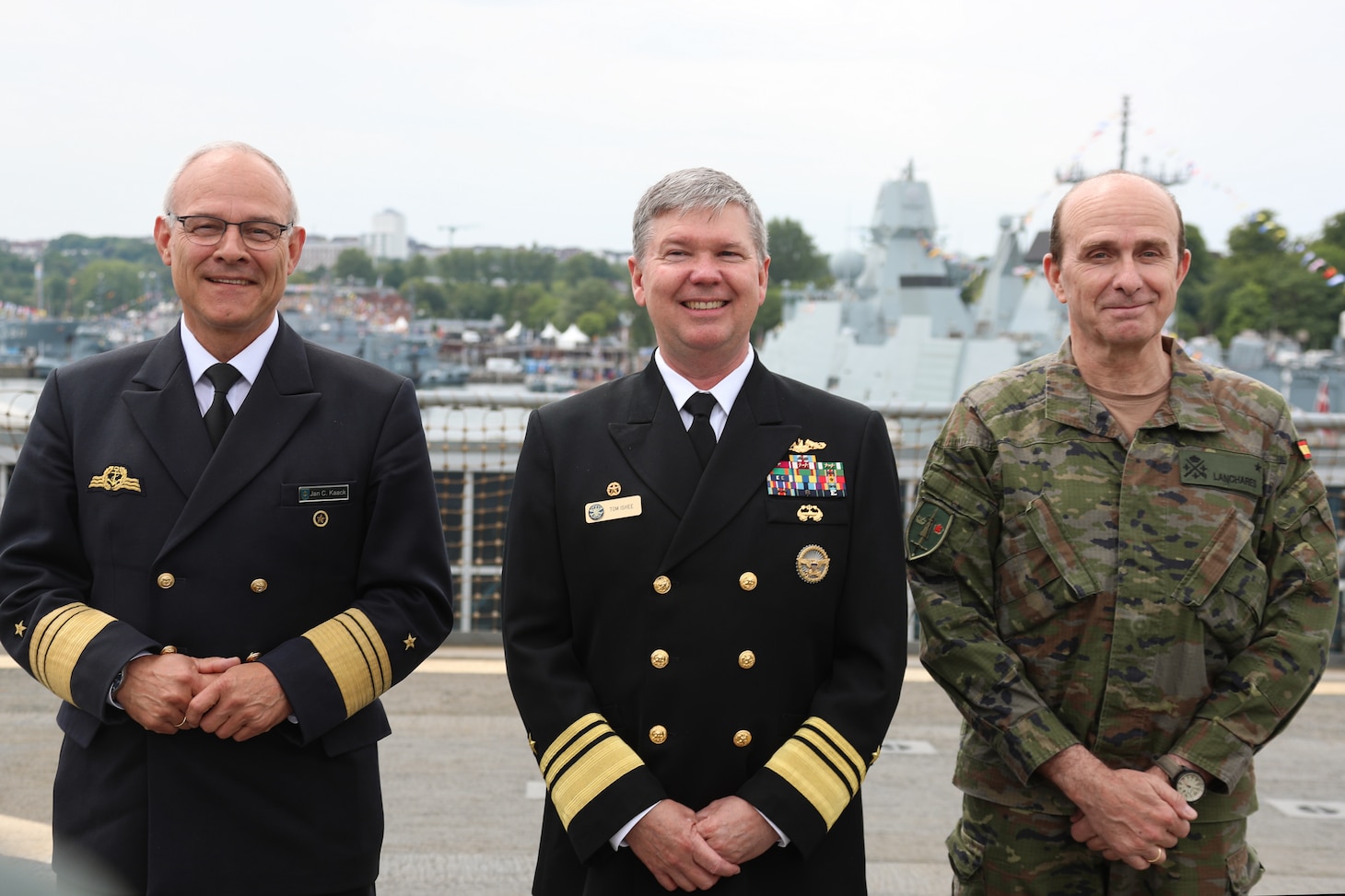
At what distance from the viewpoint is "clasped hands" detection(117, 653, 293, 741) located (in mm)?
2299

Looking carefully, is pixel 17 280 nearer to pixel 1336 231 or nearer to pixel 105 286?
pixel 105 286

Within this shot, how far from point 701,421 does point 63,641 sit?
131 centimetres

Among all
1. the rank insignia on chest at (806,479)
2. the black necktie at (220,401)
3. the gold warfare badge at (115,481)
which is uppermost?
the black necktie at (220,401)

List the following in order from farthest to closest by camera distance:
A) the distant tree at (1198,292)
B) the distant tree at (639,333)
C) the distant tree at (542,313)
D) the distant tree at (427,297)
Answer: the distant tree at (427,297)
the distant tree at (542,313)
the distant tree at (639,333)
the distant tree at (1198,292)

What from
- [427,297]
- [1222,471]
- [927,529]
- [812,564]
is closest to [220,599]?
[812,564]

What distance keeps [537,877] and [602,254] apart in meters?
159

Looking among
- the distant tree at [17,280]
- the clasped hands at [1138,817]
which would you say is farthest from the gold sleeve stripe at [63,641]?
the distant tree at [17,280]

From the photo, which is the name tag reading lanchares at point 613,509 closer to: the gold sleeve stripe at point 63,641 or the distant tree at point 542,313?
the gold sleeve stripe at point 63,641

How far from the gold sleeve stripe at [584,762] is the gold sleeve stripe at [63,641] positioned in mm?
915

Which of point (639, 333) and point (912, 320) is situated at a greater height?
point (912, 320)

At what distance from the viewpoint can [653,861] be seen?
2.24 meters

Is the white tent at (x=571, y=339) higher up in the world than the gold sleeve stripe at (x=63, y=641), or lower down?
lower down

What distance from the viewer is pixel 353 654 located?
2443 mm

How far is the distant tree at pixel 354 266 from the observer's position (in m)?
136
